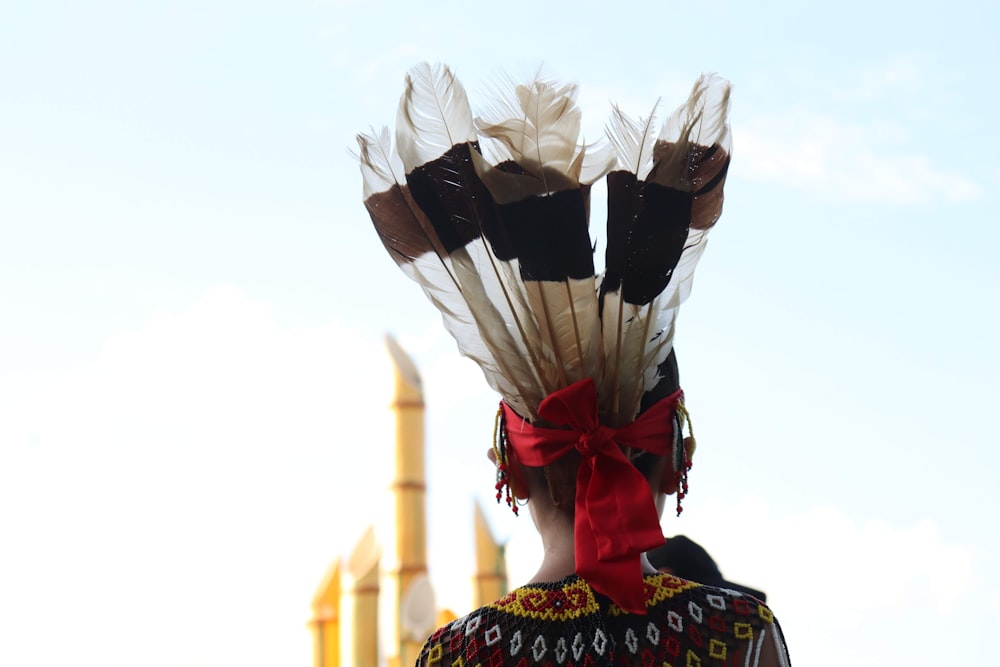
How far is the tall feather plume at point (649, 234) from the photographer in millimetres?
1811

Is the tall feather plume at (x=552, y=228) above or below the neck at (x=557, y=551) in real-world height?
above

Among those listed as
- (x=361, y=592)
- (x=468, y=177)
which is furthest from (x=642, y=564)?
(x=361, y=592)

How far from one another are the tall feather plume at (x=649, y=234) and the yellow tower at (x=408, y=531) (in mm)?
7693

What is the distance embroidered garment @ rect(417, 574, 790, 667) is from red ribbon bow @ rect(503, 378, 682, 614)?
46mm

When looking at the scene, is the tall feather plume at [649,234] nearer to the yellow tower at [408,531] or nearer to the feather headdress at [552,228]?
the feather headdress at [552,228]

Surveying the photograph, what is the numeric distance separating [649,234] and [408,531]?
7883 millimetres

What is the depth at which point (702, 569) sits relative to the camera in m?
3.45

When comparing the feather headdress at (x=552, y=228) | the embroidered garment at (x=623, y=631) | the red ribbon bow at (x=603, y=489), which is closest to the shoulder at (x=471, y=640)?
the embroidered garment at (x=623, y=631)

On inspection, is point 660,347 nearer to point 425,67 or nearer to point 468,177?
point 468,177

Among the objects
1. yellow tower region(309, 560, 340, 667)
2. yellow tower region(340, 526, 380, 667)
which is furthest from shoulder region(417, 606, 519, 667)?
yellow tower region(309, 560, 340, 667)

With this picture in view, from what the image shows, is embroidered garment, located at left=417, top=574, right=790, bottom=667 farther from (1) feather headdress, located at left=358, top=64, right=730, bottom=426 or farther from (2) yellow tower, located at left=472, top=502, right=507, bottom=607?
(2) yellow tower, located at left=472, top=502, right=507, bottom=607

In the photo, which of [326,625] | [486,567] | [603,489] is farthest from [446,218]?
[326,625]

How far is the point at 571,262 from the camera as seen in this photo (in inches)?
70.7

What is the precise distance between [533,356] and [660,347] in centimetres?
21
